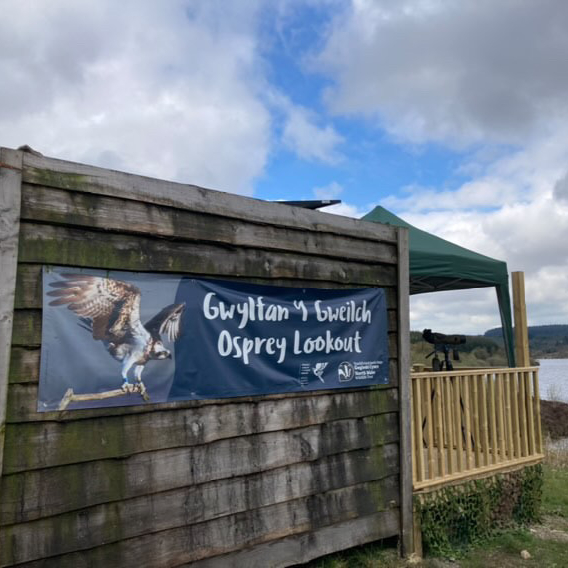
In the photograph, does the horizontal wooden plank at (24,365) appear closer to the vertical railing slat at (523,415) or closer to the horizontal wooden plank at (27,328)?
the horizontal wooden plank at (27,328)

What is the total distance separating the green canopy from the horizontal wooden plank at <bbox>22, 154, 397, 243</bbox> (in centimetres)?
194

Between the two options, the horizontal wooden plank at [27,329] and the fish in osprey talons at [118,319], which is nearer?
the horizontal wooden plank at [27,329]

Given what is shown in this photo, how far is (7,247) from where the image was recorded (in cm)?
288

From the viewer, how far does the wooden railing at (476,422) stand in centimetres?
512

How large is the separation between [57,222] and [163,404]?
1.19 meters

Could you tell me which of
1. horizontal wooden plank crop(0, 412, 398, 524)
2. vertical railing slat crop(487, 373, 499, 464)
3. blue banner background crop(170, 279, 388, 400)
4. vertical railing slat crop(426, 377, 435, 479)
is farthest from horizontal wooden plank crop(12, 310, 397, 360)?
vertical railing slat crop(487, 373, 499, 464)

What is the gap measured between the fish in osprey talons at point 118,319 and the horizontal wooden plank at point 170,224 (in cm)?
33

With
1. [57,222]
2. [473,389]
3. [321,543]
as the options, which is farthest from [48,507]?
[473,389]

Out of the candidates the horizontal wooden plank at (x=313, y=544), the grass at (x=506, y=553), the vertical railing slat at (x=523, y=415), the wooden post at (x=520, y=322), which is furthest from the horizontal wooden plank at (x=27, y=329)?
the wooden post at (x=520, y=322)

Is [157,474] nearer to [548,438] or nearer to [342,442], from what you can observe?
[342,442]

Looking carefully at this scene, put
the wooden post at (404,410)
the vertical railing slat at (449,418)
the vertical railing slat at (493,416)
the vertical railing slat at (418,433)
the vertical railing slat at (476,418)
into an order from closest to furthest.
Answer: the wooden post at (404,410) → the vertical railing slat at (418,433) → the vertical railing slat at (449,418) → the vertical railing slat at (476,418) → the vertical railing slat at (493,416)

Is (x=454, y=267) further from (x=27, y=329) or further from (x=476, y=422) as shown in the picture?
(x=27, y=329)

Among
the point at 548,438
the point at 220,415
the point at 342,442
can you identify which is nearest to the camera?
the point at 220,415

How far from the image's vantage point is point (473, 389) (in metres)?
5.77
